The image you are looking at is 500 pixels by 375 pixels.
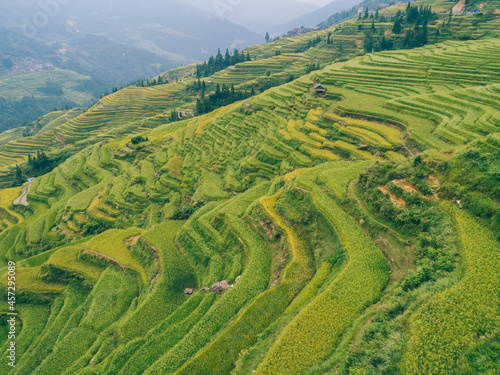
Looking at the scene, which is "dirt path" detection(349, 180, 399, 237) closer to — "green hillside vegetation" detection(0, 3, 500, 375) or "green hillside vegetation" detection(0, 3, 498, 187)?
"green hillside vegetation" detection(0, 3, 500, 375)

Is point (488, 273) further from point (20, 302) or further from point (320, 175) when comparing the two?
point (20, 302)

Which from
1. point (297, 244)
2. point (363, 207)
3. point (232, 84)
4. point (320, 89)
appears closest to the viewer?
point (363, 207)

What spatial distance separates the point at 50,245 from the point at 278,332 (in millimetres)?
34489

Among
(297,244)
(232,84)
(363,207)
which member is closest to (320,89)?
(363,207)

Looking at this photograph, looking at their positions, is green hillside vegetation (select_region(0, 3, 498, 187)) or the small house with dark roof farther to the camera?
green hillside vegetation (select_region(0, 3, 498, 187))

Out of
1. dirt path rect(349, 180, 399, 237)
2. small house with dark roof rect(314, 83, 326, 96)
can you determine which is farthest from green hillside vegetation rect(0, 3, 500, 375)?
small house with dark roof rect(314, 83, 326, 96)

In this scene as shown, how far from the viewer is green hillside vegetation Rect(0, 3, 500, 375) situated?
34.3 ft

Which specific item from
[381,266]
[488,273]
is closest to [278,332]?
[381,266]

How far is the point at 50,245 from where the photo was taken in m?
33.2

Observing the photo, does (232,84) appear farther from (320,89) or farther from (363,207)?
(363,207)

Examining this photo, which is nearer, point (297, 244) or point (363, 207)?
point (363, 207)

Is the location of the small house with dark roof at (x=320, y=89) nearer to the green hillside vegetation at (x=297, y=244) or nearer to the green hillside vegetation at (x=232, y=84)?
the green hillside vegetation at (x=297, y=244)

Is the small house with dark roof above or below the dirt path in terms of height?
above

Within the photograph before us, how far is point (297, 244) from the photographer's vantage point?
17531 millimetres
